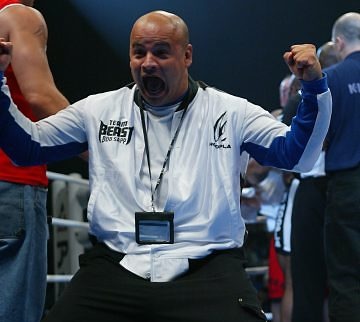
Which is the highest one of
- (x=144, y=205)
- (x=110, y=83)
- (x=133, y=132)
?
(x=133, y=132)

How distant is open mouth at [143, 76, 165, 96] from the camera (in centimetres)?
230

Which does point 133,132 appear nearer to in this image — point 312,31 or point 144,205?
point 144,205

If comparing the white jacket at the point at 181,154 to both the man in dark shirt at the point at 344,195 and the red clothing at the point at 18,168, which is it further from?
the man in dark shirt at the point at 344,195

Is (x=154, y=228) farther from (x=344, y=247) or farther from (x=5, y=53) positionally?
(x=344, y=247)

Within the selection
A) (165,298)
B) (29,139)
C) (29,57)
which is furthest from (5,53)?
(165,298)

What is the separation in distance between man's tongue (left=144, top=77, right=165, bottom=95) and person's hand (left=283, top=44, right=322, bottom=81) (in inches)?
14.6

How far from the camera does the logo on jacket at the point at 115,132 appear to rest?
2287 mm

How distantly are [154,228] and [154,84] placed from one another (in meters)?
0.42

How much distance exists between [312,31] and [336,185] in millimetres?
4384

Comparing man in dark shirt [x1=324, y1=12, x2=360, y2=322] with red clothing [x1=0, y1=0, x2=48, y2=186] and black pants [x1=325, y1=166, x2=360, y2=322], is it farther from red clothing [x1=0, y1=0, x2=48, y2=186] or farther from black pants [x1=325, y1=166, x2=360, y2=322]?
red clothing [x1=0, y1=0, x2=48, y2=186]

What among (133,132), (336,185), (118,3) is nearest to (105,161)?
(133,132)

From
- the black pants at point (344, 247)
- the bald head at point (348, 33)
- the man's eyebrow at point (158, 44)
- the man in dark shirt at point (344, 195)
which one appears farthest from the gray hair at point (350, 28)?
the man's eyebrow at point (158, 44)

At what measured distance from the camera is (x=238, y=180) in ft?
7.43

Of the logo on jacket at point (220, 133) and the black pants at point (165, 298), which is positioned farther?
the logo on jacket at point (220, 133)
